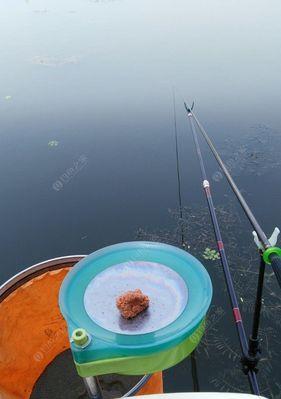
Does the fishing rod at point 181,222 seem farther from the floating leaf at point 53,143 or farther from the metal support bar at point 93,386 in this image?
the floating leaf at point 53,143

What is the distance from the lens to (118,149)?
555 centimetres

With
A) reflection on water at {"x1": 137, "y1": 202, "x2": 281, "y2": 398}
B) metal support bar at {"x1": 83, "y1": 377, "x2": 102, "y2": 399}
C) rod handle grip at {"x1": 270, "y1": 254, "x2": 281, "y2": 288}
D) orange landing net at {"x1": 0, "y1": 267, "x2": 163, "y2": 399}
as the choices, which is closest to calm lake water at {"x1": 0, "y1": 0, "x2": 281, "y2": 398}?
reflection on water at {"x1": 137, "y1": 202, "x2": 281, "y2": 398}

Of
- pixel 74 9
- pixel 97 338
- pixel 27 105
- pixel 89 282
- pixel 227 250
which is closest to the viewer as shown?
pixel 97 338

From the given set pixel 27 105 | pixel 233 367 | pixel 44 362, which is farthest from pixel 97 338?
pixel 27 105

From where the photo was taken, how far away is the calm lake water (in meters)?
3.81

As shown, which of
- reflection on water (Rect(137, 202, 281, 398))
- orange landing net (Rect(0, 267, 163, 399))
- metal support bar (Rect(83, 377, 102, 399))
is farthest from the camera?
reflection on water (Rect(137, 202, 281, 398))

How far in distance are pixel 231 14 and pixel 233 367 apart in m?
10.4

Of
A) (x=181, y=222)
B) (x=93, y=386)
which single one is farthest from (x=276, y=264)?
(x=181, y=222)

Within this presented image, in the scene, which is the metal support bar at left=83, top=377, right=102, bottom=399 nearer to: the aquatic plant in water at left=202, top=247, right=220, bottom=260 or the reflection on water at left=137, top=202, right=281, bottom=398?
the reflection on water at left=137, top=202, right=281, bottom=398

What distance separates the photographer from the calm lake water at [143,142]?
3814mm

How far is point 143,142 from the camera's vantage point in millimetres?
5680

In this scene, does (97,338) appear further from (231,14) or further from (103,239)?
(231,14)

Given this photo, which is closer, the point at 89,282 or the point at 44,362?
the point at 89,282

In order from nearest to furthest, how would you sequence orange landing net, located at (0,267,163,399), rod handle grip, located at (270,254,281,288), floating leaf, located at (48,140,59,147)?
rod handle grip, located at (270,254,281,288) → orange landing net, located at (0,267,163,399) → floating leaf, located at (48,140,59,147)
